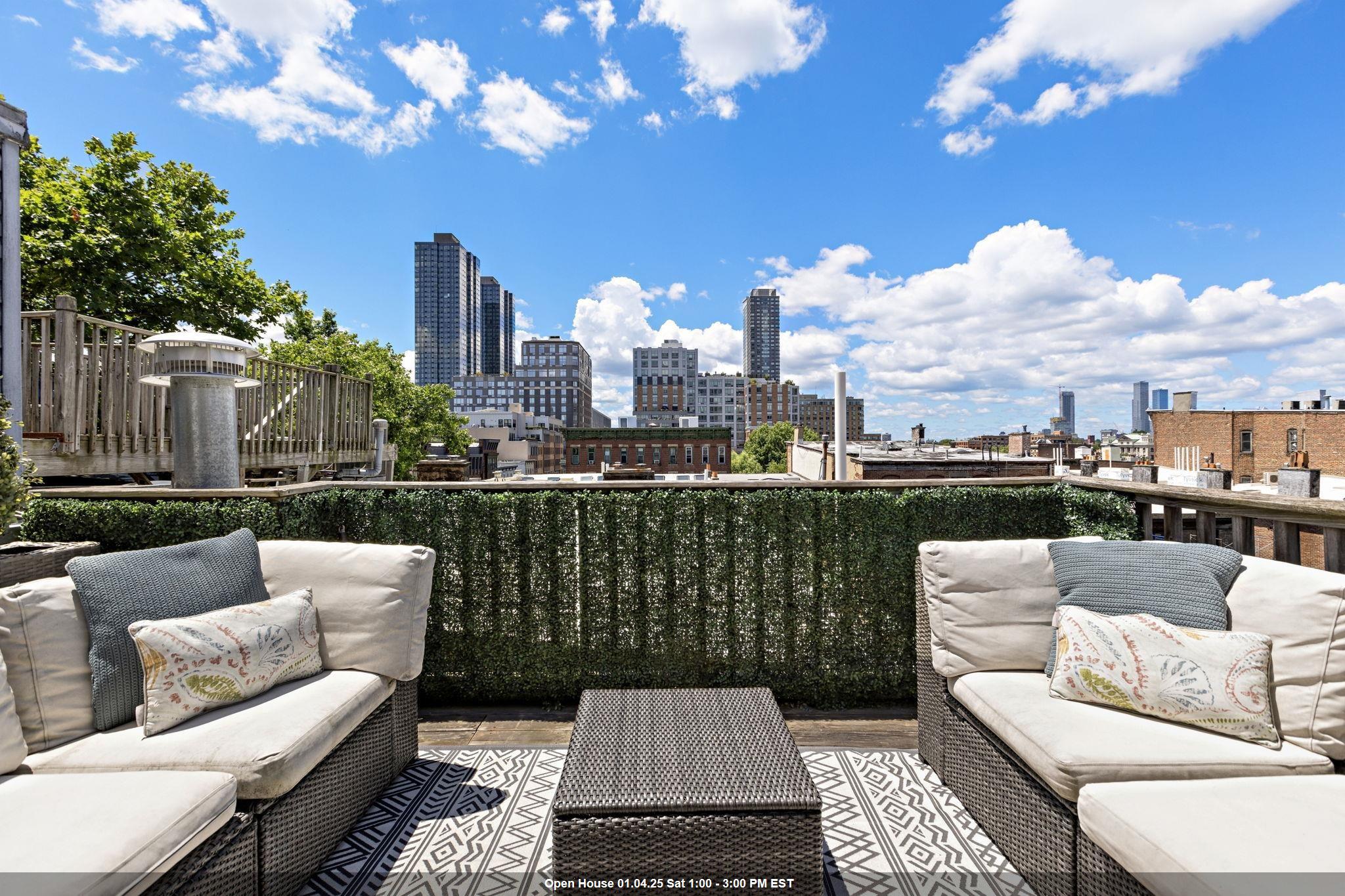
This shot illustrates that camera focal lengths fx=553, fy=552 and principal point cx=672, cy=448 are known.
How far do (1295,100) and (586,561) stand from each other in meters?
11.3

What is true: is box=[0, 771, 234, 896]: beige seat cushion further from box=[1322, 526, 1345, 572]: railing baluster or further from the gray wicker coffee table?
box=[1322, 526, 1345, 572]: railing baluster

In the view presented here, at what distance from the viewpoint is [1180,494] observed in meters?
2.63

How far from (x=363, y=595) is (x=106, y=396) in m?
3.42

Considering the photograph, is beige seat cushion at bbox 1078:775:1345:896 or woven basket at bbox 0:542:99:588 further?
woven basket at bbox 0:542:99:588

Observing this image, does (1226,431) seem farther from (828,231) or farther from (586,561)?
(586,561)

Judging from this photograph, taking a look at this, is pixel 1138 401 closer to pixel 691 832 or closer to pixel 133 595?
pixel 691 832

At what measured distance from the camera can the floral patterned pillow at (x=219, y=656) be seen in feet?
5.99

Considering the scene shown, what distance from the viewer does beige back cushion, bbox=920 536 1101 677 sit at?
2.28 metres

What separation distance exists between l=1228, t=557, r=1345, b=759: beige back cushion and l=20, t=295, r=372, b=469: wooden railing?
6157 mm

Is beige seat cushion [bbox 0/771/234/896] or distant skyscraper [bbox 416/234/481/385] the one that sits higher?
distant skyscraper [bbox 416/234/481/385]

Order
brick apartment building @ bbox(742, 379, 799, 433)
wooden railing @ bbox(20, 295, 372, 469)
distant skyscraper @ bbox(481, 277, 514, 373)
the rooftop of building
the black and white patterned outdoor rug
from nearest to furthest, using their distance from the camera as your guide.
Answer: the black and white patterned outdoor rug → wooden railing @ bbox(20, 295, 372, 469) → the rooftop of building → brick apartment building @ bbox(742, 379, 799, 433) → distant skyscraper @ bbox(481, 277, 514, 373)

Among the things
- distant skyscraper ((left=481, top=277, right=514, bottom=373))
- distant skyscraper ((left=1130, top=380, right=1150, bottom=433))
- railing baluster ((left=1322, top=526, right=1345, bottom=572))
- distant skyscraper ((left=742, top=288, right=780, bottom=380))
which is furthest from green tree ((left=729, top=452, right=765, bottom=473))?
distant skyscraper ((left=1130, top=380, right=1150, bottom=433))

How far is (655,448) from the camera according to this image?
174 ft

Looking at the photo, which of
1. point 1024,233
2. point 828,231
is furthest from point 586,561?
point 828,231
